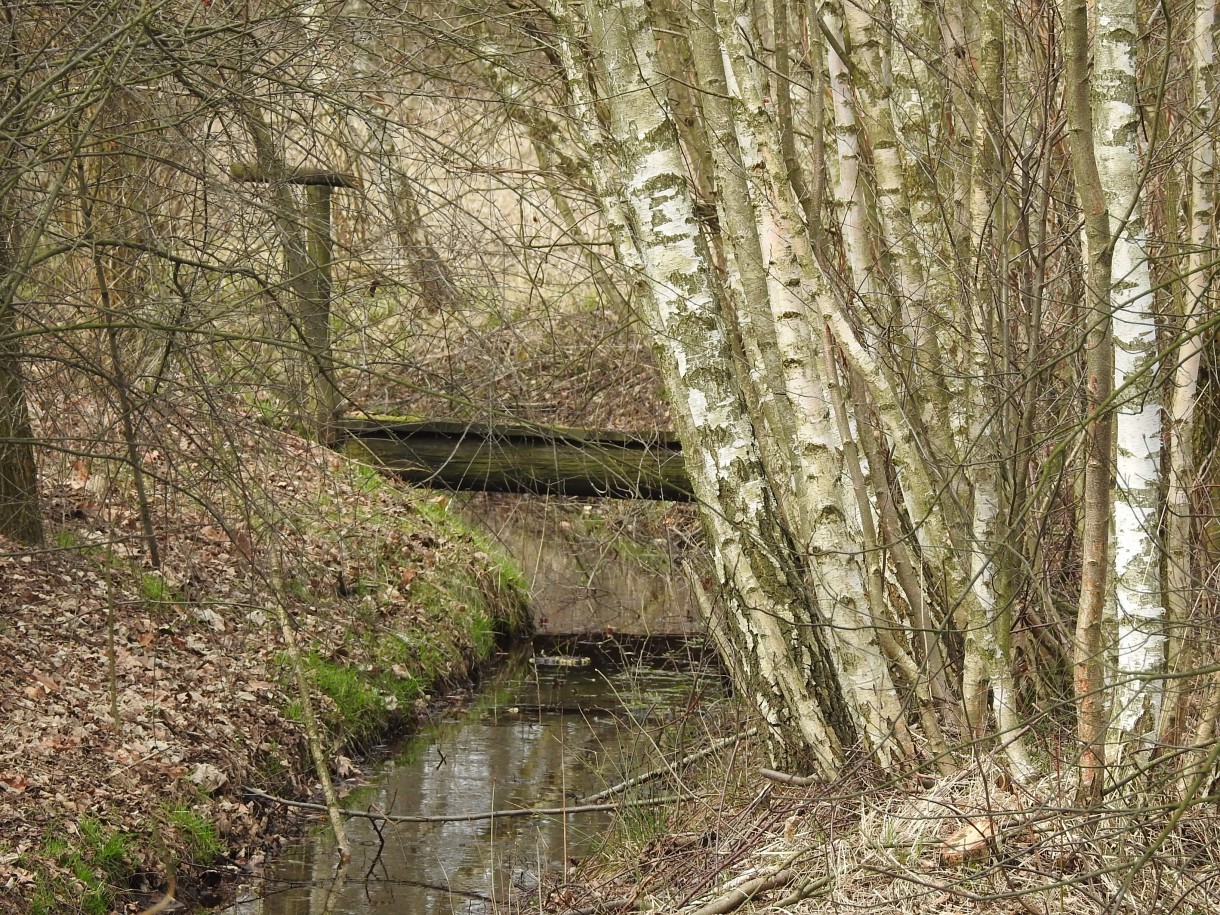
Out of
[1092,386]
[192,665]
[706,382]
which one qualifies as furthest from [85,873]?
[1092,386]

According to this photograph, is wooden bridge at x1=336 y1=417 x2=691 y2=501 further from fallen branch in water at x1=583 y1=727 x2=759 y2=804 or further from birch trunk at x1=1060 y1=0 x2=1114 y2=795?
birch trunk at x1=1060 y1=0 x2=1114 y2=795

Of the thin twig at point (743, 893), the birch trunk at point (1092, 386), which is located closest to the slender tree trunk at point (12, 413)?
the thin twig at point (743, 893)

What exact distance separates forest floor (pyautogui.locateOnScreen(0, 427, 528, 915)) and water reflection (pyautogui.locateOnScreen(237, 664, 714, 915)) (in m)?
0.35

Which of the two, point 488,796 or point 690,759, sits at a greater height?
point 690,759

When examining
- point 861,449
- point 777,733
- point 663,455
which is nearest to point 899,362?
point 861,449

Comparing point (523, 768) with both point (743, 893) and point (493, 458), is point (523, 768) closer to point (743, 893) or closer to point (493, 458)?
point (493, 458)

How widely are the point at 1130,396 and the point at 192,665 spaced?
546 centimetres

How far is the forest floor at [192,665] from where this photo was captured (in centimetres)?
562

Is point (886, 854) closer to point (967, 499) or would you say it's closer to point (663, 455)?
point (967, 499)

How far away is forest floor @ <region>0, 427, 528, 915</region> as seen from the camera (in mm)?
5625

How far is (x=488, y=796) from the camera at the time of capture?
7.17 metres

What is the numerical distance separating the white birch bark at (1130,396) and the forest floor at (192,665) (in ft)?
10.8

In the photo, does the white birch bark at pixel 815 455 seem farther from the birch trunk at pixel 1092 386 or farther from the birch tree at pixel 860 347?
the birch trunk at pixel 1092 386

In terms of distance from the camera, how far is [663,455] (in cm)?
863
